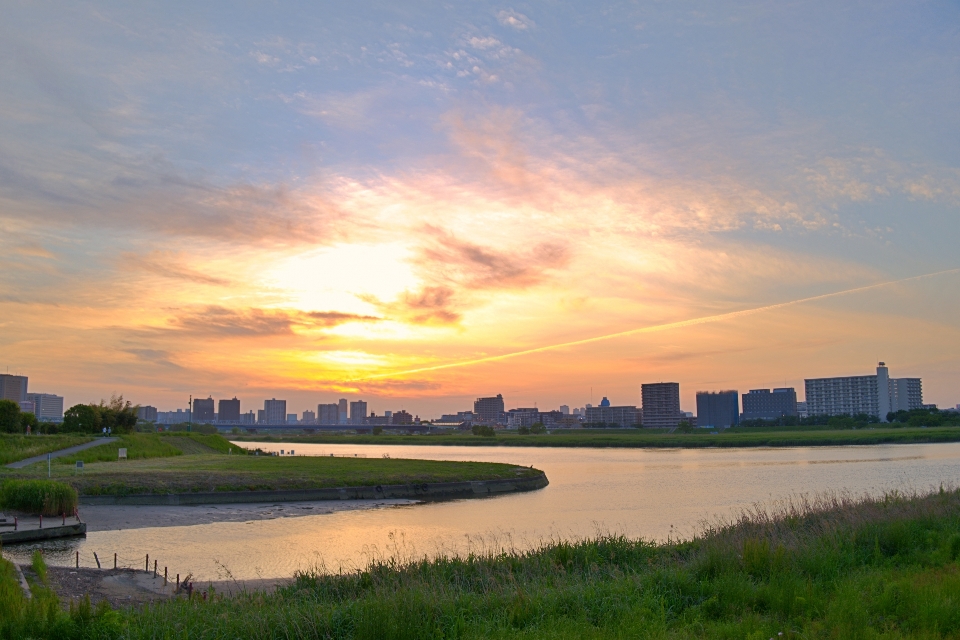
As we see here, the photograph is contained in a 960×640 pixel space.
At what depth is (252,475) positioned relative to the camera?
49.0 m

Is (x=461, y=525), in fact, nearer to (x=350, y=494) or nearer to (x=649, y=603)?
(x=350, y=494)

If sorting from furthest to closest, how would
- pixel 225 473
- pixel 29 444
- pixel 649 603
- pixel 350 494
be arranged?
pixel 29 444
pixel 225 473
pixel 350 494
pixel 649 603

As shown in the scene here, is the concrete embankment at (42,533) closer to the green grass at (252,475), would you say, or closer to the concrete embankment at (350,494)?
the concrete embankment at (350,494)

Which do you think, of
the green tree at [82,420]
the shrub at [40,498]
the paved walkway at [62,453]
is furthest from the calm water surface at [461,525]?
the green tree at [82,420]

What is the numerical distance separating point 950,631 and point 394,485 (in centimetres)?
4106

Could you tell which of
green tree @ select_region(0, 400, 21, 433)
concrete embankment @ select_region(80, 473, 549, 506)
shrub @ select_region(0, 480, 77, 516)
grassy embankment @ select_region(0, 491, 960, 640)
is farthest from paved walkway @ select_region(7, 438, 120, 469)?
grassy embankment @ select_region(0, 491, 960, 640)

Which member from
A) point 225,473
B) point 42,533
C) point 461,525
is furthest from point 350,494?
point 42,533

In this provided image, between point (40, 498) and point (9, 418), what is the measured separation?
48939 millimetres

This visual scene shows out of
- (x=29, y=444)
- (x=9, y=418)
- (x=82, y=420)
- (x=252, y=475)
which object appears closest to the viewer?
(x=252, y=475)

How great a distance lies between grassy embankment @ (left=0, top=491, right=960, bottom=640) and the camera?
9.39 meters

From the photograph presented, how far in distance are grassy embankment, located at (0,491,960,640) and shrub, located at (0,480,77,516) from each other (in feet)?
65.7

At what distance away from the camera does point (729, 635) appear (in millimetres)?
9156

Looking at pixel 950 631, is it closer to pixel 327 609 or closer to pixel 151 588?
pixel 327 609

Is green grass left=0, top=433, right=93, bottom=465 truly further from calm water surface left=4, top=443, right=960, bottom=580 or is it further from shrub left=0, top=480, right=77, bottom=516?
calm water surface left=4, top=443, right=960, bottom=580
